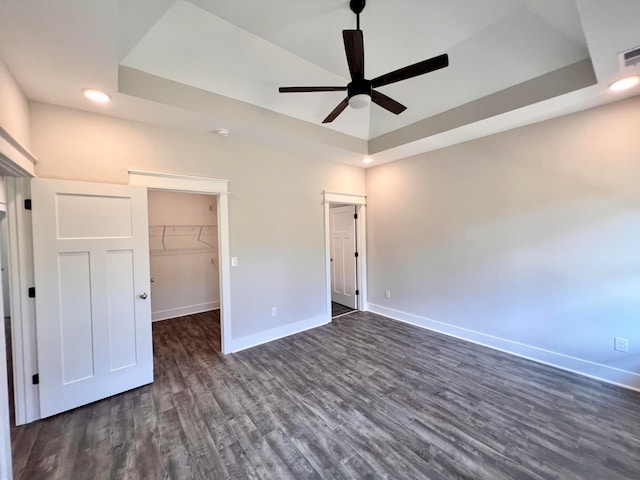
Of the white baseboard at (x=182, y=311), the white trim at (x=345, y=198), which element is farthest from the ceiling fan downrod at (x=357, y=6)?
the white baseboard at (x=182, y=311)

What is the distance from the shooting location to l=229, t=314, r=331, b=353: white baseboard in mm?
3471

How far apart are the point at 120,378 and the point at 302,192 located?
3.09m

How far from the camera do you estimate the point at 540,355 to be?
3.02 meters

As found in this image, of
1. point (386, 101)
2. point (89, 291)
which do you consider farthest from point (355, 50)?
point (89, 291)

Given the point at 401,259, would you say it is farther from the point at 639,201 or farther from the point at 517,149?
the point at 639,201

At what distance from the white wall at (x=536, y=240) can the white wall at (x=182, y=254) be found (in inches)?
147

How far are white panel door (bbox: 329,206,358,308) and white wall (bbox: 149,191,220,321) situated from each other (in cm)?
246

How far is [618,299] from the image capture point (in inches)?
101

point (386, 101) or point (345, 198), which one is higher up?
point (386, 101)

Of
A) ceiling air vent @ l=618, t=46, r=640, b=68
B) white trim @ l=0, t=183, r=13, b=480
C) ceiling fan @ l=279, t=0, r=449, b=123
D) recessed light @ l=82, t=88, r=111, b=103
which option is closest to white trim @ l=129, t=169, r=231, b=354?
recessed light @ l=82, t=88, r=111, b=103

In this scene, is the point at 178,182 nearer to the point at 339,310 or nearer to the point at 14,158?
the point at 14,158

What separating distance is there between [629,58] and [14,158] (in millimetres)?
4412

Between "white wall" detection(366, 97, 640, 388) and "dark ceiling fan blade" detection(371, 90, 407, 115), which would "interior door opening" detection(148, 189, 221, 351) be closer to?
"dark ceiling fan blade" detection(371, 90, 407, 115)

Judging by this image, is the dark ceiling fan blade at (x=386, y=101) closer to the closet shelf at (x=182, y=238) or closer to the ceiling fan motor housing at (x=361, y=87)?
the ceiling fan motor housing at (x=361, y=87)
